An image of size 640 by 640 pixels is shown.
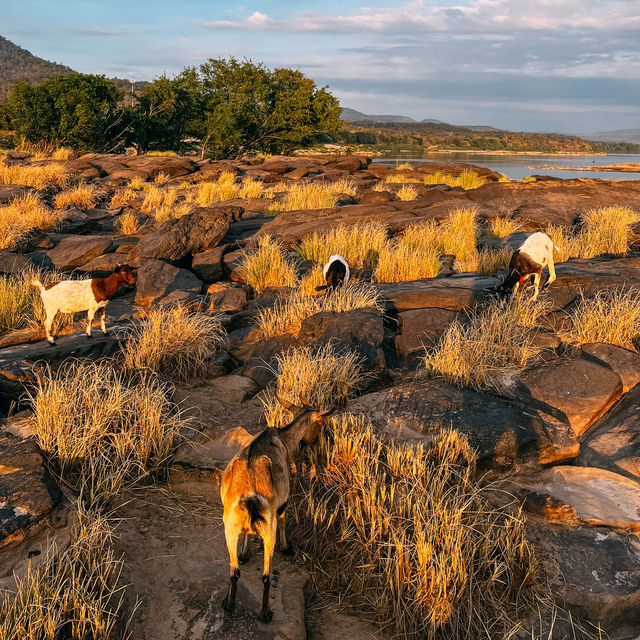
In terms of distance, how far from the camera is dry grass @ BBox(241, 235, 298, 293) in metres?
9.16

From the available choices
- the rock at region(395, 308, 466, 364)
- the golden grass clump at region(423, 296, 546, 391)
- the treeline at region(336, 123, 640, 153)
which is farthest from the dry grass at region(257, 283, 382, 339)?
the treeline at region(336, 123, 640, 153)

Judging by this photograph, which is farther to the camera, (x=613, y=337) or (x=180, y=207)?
(x=180, y=207)

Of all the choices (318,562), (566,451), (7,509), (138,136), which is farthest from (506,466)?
(138,136)

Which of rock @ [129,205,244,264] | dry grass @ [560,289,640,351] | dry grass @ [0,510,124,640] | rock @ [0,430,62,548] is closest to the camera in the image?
dry grass @ [0,510,124,640]

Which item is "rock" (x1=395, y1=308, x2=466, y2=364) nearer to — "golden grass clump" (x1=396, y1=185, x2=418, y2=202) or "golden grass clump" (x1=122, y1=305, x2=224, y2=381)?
"golden grass clump" (x1=122, y1=305, x2=224, y2=381)

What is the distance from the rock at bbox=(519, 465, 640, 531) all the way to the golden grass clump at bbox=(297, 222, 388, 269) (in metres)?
6.56

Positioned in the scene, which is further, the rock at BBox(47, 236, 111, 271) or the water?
the water

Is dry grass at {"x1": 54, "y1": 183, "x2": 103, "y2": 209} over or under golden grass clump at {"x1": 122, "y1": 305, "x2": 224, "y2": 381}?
over

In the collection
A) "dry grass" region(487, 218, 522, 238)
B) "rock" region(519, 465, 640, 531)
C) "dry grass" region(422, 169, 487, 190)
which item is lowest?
"rock" region(519, 465, 640, 531)

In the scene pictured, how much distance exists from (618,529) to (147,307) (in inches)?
283

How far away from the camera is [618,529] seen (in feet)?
10.8

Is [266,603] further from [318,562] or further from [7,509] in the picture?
[7,509]

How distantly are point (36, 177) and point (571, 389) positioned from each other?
65.3 ft

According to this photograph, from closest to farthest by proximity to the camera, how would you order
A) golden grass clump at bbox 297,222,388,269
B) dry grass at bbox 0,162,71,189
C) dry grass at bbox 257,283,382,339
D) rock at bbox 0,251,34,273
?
dry grass at bbox 257,283,382,339 → rock at bbox 0,251,34,273 → golden grass clump at bbox 297,222,388,269 → dry grass at bbox 0,162,71,189
